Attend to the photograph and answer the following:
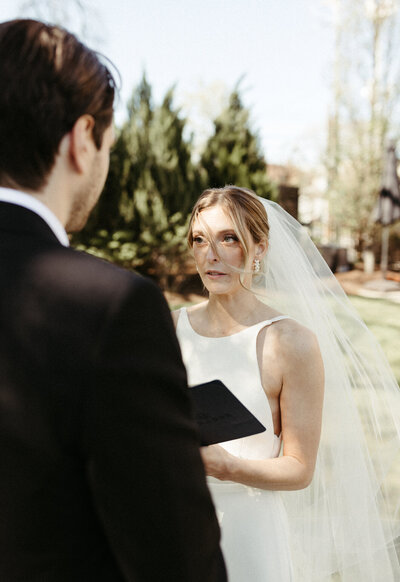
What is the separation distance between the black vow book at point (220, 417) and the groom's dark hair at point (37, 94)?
2.62 feet

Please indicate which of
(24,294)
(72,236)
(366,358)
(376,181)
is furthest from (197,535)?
(376,181)

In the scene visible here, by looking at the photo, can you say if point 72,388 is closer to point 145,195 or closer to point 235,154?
point 145,195

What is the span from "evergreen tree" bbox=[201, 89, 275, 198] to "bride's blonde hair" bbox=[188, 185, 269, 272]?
10.8m

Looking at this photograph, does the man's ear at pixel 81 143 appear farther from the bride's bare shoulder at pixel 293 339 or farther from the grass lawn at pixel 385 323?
the grass lawn at pixel 385 323

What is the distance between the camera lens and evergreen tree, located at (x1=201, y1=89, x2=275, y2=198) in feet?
42.0

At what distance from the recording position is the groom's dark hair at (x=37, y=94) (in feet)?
2.59

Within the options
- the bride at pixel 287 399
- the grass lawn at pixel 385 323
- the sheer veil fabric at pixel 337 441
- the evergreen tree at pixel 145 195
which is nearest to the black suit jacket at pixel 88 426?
the bride at pixel 287 399

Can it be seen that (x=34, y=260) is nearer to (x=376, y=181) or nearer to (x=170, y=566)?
(x=170, y=566)

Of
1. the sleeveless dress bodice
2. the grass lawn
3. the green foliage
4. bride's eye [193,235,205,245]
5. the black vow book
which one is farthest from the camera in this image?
the green foliage

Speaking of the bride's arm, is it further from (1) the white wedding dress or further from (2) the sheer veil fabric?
(2) the sheer veil fabric

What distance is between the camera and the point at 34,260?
0.77 m

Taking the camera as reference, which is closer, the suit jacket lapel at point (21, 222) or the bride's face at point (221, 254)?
the suit jacket lapel at point (21, 222)

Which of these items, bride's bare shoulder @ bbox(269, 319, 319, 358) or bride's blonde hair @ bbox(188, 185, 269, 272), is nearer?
bride's bare shoulder @ bbox(269, 319, 319, 358)

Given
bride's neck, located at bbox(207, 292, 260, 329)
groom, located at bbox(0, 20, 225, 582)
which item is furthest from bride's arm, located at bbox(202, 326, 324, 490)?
groom, located at bbox(0, 20, 225, 582)
